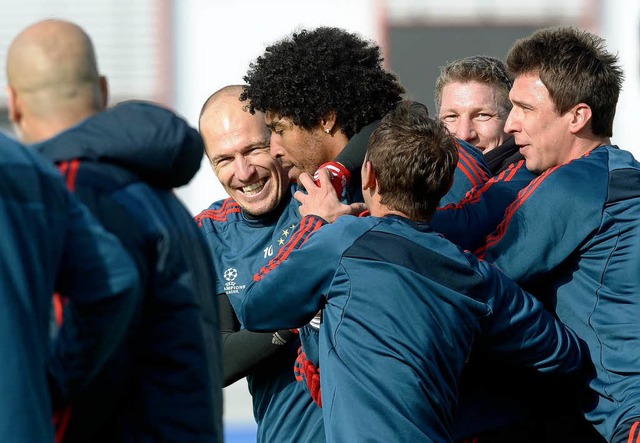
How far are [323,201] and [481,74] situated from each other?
5.01 ft

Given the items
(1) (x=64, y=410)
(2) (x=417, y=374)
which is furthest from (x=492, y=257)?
(1) (x=64, y=410)

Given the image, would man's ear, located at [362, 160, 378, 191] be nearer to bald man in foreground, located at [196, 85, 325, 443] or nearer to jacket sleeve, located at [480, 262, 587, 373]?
jacket sleeve, located at [480, 262, 587, 373]

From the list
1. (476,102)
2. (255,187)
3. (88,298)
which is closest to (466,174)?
(255,187)

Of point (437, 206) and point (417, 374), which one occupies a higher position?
point (437, 206)

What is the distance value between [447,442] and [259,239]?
Answer: 1.15 meters

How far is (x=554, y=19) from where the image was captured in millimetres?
10070

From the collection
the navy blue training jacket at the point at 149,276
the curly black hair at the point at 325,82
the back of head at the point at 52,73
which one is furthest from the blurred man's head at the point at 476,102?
the back of head at the point at 52,73

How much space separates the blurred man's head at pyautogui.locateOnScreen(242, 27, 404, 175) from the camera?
381 centimetres

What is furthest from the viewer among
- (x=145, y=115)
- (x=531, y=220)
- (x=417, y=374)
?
(x=531, y=220)

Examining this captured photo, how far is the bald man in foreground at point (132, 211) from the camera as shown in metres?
2.53

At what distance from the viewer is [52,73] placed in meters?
2.58

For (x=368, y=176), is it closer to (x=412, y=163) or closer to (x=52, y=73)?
(x=412, y=163)

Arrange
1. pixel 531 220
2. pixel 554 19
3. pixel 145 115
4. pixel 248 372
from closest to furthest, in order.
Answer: pixel 145 115 → pixel 531 220 → pixel 248 372 → pixel 554 19

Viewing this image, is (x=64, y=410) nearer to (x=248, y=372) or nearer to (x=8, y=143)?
(x=8, y=143)
